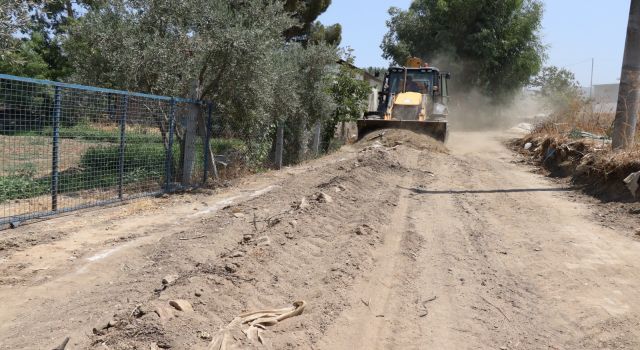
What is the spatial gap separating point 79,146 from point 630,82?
1122cm

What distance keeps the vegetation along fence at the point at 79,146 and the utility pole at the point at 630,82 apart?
899 centimetres

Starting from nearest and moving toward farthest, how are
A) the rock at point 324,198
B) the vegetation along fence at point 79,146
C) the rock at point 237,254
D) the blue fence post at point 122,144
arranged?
the rock at point 237,254 < the vegetation along fence at point 79,146 < the rock at point 324,198 < the blue fence post at point 122,144

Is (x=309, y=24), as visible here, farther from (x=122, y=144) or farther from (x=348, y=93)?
(x=122, y=144)

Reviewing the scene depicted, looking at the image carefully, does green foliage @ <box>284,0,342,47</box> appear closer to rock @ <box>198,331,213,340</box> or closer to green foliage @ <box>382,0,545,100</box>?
green foliage @ <box>382,0,545,100</box>

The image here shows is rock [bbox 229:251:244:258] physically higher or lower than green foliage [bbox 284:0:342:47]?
lower

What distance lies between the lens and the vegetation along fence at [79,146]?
7.87m

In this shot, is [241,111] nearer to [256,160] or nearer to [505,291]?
[256,160]

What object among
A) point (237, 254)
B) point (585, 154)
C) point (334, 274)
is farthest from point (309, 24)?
point (334, 274)

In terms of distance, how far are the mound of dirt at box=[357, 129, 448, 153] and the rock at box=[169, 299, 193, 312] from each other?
13681 mm

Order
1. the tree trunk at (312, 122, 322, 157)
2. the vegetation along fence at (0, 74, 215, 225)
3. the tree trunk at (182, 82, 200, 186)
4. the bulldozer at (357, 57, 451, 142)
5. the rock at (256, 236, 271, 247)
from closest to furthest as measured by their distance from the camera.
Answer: the rock at (256, 236, 271, 247)
the vegetation along fence at (0, 74, 215, 225)
the tree trunk at (182, 82, 200, 186)
the bulldozer at (357, 57, 451, 142)
the tree trunk at (312, 122, 322, 157)

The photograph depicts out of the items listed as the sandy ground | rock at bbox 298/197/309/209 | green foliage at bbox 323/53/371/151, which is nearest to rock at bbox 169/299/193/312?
the sandy ground

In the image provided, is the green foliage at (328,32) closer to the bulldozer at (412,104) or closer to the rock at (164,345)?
the bulldozer at (412,104)

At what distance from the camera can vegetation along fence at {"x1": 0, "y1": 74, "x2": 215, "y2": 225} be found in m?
7.87

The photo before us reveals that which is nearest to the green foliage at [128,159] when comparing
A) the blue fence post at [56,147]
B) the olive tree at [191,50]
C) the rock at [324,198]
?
the blue fence post at [56,147]
